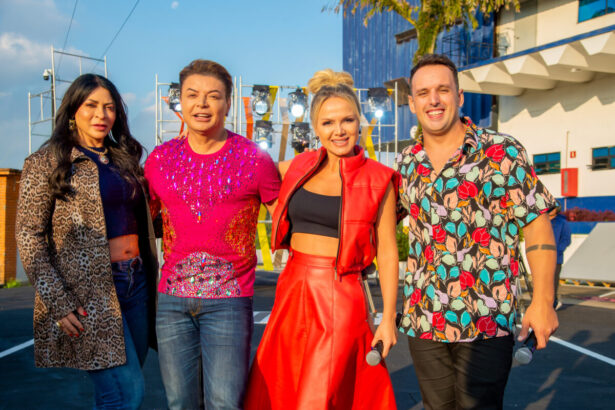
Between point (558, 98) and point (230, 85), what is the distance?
1606 centimetres

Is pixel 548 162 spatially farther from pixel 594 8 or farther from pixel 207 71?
pixel 207 71

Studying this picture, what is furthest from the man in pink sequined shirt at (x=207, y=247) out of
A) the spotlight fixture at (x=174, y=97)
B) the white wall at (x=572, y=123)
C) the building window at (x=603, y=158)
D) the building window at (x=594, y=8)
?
the building window at (x=594, y=8)

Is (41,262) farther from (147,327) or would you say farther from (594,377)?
(594,377)

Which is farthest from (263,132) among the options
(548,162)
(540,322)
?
(540,322)

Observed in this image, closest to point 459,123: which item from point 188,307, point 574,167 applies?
point 188,307

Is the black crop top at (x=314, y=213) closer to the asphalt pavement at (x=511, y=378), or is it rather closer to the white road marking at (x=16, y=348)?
the asphalt pavement at (x=511, y=378)

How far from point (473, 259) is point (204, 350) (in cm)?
139

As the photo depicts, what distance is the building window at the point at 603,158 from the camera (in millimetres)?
14938

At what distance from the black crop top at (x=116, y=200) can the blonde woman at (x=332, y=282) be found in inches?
30.4

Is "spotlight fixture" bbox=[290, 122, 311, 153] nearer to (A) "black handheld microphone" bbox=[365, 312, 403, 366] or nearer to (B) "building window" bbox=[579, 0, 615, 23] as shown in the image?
(B) "building window" bbox=[579, 0, 615, 23]

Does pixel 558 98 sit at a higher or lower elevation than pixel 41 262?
higher

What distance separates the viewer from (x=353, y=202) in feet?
9.25

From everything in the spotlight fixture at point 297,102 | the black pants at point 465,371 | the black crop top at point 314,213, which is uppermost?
the spotlight fixture at point 297,102

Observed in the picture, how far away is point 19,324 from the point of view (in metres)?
8.13
